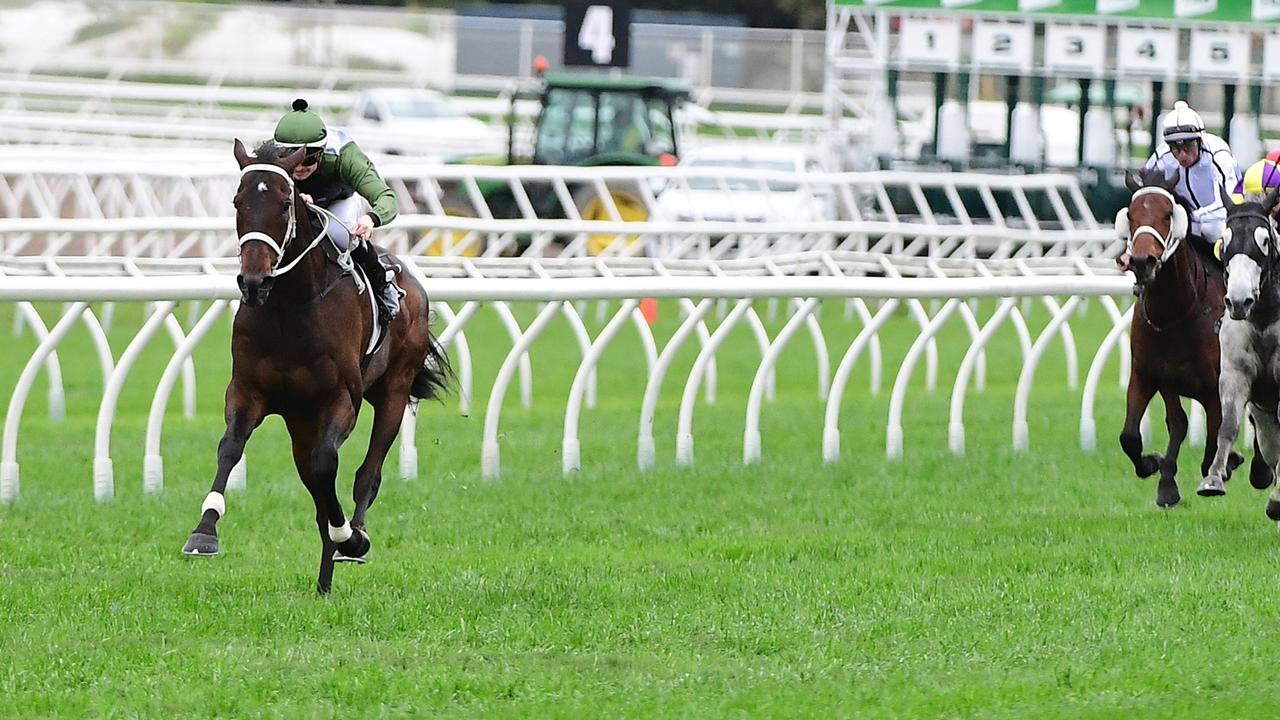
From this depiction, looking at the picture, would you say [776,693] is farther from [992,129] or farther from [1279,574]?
[992,129]

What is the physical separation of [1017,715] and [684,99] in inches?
652

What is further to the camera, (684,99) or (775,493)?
(684,99)

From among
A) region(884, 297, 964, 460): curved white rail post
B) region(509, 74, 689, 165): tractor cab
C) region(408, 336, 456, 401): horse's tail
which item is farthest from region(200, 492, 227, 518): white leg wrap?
region(509, 74, 689, 165): tractor cab

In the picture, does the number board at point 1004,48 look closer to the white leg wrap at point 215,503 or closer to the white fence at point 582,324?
the white fence at point 582,324

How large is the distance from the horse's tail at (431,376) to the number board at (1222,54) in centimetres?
1278

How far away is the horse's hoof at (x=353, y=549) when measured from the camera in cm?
632

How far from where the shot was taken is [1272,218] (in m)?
7.42

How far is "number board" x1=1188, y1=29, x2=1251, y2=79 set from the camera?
18750mm

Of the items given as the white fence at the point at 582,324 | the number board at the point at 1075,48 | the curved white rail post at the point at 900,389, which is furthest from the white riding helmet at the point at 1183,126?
the number board at the point at 1075,48

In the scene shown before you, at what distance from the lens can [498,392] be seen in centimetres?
870

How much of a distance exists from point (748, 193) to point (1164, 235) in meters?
12.9

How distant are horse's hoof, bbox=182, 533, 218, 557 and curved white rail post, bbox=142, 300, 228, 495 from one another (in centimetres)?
177

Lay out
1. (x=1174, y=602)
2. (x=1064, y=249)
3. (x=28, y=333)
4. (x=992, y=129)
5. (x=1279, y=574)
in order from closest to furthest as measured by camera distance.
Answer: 1. (x=1174, y=602)
2. (x=1279, y=574)
3. (x=28, y=333)
4. (x=1064, y=249)
5. (x=992, y=129)

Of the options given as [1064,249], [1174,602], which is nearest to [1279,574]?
[1174,602]
